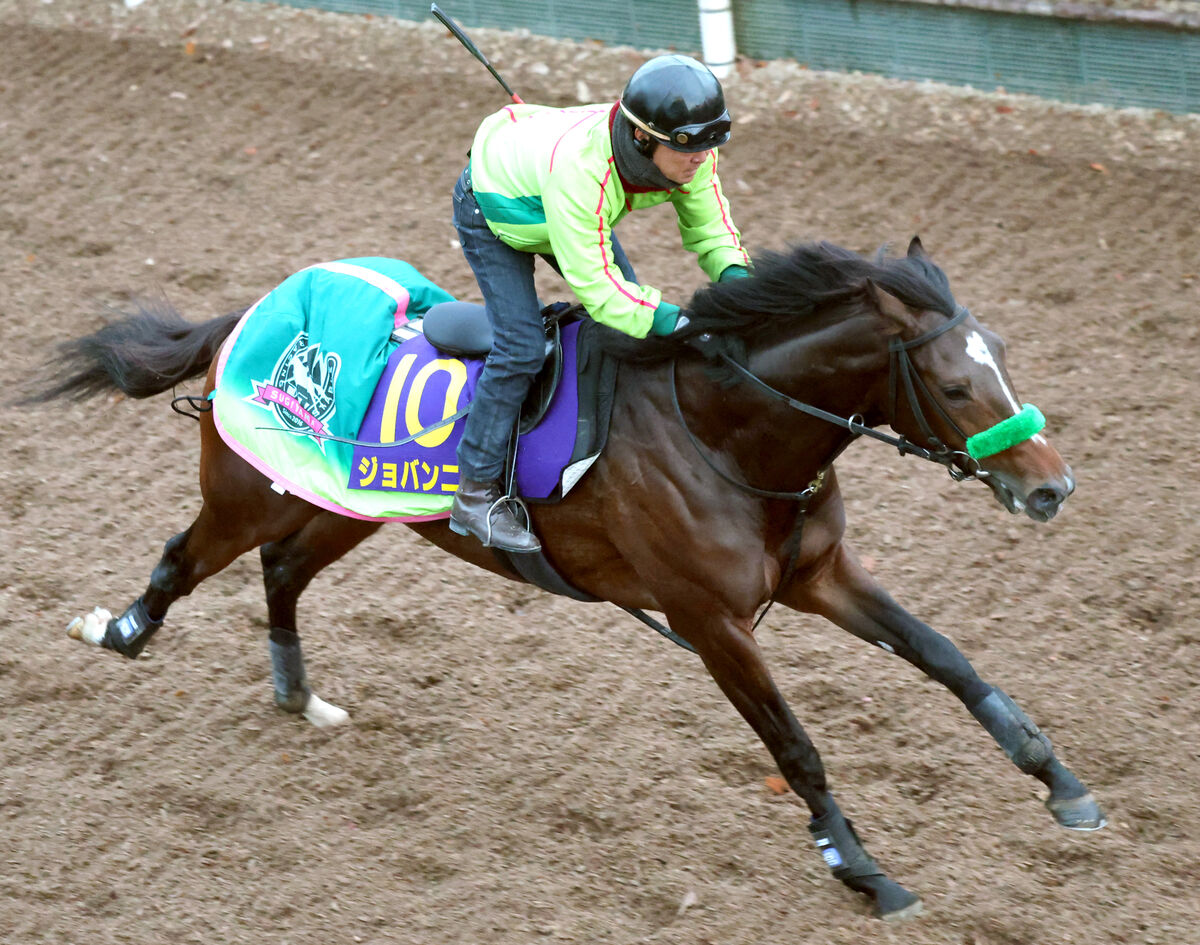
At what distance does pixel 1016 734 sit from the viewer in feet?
12.8

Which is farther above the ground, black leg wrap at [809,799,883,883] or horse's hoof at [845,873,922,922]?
black leg wrap at [809,799,883,883]

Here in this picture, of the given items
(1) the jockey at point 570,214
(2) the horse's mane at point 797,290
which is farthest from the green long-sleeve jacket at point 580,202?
(2) the horse's mane at point 797,290

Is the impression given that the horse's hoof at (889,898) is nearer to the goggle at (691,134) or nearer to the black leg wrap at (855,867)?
the black leg wrap at (855,867)

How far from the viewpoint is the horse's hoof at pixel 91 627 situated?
5109mm

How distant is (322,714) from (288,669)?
0.69 feet

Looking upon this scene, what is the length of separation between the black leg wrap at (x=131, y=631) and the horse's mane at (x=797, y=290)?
2.30 meters

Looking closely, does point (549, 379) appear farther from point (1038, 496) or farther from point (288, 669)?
point (288, 669)

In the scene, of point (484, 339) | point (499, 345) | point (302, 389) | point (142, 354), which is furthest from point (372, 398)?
point (142, 354)

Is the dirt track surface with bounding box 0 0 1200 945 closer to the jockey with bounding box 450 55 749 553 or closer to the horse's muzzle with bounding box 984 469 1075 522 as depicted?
the jockey with bounding box 450 55 749 553

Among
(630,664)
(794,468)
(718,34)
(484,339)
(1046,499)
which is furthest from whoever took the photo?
(718,34)

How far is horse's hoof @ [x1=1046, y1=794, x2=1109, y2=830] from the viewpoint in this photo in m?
3.91

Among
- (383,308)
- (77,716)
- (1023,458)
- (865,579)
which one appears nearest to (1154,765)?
(865,579)

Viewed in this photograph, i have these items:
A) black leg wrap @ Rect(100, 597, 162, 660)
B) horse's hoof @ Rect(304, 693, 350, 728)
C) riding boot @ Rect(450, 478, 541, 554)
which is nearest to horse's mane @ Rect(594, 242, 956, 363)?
riding boot @ Rect(450, 478, 541, 554)

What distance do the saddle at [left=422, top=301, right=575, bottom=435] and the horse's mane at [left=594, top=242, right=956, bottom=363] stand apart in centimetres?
32
